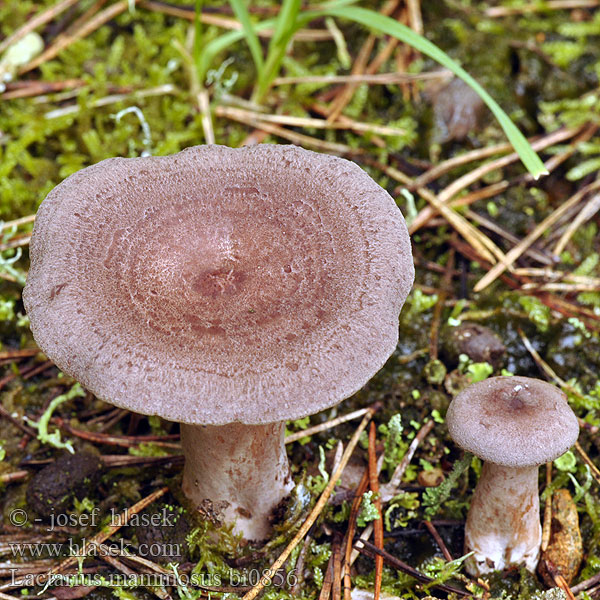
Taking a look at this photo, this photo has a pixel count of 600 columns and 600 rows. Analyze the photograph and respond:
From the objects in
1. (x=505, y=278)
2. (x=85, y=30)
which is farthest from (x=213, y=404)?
(x=85, y=30)

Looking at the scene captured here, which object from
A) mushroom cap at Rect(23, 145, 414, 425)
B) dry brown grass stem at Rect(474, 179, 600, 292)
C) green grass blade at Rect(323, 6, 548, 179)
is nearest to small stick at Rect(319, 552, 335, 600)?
mushroom cap at Rect(23, 145, 414, 425)

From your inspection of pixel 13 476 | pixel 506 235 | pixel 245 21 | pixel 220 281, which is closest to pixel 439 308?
pixel 506 235

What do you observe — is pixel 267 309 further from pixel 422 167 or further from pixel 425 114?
pixel 425 114

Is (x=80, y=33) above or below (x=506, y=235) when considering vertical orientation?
above

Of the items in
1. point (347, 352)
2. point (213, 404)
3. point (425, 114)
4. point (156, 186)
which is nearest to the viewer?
point (213, 404)

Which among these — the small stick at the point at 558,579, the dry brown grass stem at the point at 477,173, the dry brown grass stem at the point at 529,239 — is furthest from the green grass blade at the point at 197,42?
the small stick at the point at 558,579

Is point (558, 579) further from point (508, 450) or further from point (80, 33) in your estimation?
point (80, 33)

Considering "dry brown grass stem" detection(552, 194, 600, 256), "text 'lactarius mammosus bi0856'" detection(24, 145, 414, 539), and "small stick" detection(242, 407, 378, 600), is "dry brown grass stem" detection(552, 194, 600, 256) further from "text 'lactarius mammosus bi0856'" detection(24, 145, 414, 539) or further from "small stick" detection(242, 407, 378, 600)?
"text 'lactarius mammosus bi0856'" detection(24, 145, 414, 539)
